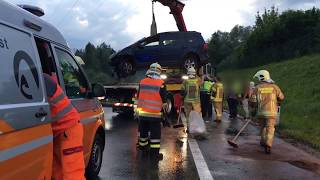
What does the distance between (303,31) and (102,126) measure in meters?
45.1

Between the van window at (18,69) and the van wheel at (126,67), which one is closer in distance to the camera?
the van window at (18,69)

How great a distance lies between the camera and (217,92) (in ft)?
60.9

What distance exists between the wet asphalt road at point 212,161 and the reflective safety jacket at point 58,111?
10.1ft

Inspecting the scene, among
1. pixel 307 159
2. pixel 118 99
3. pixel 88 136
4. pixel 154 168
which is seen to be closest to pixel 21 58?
pixel 88 136

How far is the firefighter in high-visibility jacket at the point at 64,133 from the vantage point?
468 centimetres

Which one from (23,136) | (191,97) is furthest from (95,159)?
(191,97)

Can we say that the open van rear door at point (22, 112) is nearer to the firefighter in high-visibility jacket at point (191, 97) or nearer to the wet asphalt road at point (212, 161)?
the wet asphalt road at point (212, 161)

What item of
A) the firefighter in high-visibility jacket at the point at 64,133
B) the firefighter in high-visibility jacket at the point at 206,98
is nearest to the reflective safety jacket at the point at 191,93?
the firefighter in high-visibility jacket at the point at 206,98

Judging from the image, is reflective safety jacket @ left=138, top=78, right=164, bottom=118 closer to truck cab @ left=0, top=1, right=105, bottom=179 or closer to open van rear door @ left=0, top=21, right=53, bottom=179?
truck cab @ left=0, top=1, right=105, bottom=179

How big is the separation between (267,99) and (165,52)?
29.5ft

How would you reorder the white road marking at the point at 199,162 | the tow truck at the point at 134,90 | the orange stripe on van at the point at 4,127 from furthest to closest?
the tow truck at the point at 134,90, the white road marking at the point at 199,162, the orange stripe on van at the point at 4,127

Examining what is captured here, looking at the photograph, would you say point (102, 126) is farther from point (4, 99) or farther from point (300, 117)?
point (300, 117)

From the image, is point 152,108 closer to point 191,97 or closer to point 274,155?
point 274,155

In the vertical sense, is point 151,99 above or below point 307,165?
above
